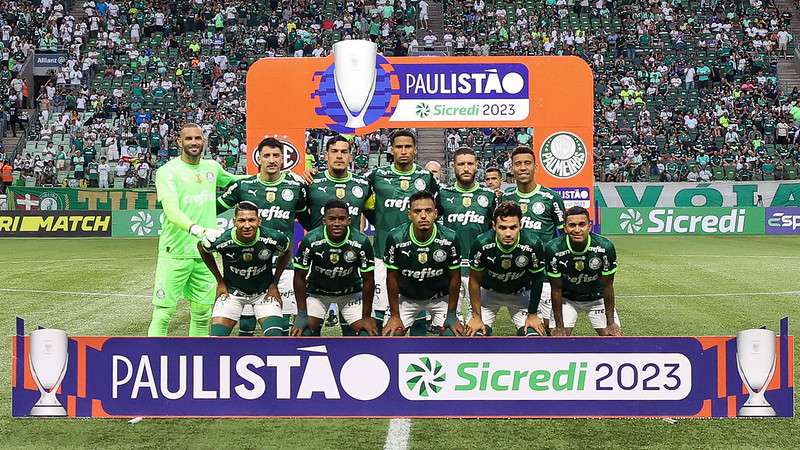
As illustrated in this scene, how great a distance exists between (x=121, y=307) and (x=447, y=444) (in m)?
8.76

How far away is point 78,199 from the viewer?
32.3 meters

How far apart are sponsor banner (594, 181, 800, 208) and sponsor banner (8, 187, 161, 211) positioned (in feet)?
50.1

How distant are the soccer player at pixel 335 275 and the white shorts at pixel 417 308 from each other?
Result: 1.27 feet

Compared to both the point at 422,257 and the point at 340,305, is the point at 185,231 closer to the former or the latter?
the point at 340,305

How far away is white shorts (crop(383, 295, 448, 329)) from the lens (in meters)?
8.50

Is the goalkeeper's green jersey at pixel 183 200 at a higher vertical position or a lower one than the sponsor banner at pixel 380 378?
higher

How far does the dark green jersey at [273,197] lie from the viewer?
8.74 meters

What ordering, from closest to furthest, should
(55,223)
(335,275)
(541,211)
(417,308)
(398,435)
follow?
(398,435), (335,275), (417,308), (541,211), (55,223)

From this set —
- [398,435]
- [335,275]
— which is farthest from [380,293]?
[398,435]

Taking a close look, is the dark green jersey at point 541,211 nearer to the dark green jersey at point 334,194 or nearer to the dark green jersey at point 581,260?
the dark green jersey at point 581,260

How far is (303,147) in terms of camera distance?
13492 millimetres

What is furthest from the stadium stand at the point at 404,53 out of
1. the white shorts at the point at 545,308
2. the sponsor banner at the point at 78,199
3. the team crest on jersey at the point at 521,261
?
the team crest on jersey at the point at 521,261

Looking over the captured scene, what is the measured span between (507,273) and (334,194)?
5.70 feet

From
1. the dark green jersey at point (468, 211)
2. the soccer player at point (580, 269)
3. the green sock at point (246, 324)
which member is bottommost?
the green sock at point (246, 324)
